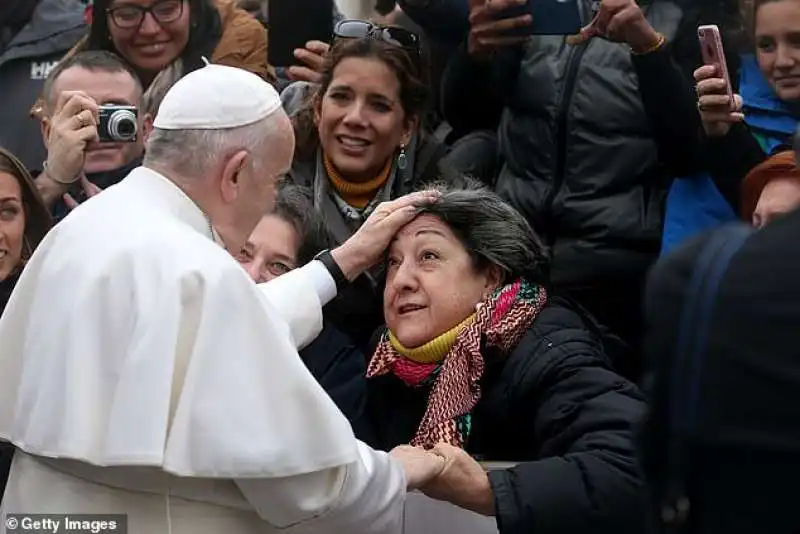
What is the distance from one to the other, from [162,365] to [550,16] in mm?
2076

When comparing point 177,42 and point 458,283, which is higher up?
point 177,42

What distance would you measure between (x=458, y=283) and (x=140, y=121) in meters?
1.51

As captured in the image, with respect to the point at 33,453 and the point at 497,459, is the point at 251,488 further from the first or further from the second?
the point at 497,459

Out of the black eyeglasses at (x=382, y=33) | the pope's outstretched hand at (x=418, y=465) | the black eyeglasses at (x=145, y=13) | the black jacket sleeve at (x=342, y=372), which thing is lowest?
the black jacket sleeve at (x=342, y=372)

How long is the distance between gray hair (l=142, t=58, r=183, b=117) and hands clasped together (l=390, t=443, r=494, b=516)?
1.84m

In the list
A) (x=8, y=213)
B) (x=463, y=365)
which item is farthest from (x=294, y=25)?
(x=463, y=365)

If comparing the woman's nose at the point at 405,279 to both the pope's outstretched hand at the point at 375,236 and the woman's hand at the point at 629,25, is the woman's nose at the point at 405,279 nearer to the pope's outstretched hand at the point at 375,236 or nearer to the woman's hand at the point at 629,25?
the pope's outstretched hand at the point at 375,236

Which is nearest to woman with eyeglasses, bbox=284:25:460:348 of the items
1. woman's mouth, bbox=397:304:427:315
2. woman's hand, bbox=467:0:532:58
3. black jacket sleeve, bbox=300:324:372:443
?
woman's hand, bbox=467:0:532:58

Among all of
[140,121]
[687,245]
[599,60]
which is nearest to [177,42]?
[140,121]

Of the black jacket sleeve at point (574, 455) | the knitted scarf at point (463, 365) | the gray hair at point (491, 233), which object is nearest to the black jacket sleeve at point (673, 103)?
the gray hair at point (491, 233)

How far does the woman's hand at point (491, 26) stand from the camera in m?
4.16

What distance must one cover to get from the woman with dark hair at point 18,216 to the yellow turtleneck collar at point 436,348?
55.1 inches

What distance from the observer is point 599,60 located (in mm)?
4109

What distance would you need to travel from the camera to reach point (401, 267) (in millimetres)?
3588
